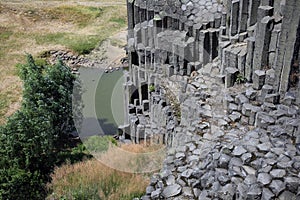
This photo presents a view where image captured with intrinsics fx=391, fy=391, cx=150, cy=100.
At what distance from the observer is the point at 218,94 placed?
14125 millimetres

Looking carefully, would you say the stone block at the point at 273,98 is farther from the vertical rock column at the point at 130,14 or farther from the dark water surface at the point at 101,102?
the dark water surface at the point at 101,102

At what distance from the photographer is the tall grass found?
12345mm

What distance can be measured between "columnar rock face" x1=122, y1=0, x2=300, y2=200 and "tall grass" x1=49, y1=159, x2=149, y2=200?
5.07 ft

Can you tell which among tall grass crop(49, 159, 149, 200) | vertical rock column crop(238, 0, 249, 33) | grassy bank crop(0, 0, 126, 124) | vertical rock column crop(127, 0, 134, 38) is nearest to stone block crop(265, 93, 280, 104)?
vertical rock column crop(238, 0, 249, 33)

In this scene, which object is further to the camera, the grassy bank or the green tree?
the grassy bank

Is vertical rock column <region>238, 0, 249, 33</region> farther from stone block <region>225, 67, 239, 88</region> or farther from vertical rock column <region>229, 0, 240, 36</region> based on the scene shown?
stone block <region>225, 67, 239, 88</region>

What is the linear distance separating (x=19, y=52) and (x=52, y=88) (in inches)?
624

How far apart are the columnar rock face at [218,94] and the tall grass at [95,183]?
154 cm

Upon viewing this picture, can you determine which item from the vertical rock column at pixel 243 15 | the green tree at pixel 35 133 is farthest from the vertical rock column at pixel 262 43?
the green tree at pixel 35 133

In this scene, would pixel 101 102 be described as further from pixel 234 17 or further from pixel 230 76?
pixel 230 76

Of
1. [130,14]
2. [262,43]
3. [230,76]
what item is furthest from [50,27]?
→ [262,43]

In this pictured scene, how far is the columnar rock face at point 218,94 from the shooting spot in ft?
33.4

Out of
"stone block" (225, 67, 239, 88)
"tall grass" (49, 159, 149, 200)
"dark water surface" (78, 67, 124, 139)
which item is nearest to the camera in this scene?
"tall grass" (49, 159, 149, 200)

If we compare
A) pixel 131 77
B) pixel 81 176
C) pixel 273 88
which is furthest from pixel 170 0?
pixel 81 176
